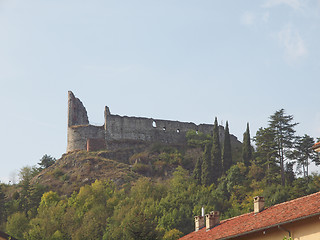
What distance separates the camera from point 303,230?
1002 inches

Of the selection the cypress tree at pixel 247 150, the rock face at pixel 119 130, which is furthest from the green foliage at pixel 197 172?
the rock face at pixel 119 130

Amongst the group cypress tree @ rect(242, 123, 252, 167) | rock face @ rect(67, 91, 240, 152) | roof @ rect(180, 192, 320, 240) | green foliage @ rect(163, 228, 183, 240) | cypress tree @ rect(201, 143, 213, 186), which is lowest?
roof @ rect(180, 192, 320, 240)

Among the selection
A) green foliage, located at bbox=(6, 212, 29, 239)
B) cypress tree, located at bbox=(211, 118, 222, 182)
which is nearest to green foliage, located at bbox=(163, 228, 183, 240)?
cypress tree, located at bbox=(211, 118, 222, 182)

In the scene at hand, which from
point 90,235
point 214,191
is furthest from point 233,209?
point 90,235

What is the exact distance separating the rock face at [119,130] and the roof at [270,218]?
6713 cm

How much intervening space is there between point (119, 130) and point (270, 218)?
2898 inches

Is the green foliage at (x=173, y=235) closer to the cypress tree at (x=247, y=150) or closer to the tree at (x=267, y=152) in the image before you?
the tree at (x=267, y=152)

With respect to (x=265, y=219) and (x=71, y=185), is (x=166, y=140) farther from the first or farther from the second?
Answer: (x=265, y=219)

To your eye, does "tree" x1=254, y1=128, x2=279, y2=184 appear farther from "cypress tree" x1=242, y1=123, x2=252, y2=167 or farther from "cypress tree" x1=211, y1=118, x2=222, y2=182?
"cypress tree" x1=211, y1=118, x2=222, y2=182

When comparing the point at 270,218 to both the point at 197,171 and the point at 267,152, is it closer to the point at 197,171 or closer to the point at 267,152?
the point at 267,152

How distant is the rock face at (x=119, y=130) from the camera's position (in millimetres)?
99625

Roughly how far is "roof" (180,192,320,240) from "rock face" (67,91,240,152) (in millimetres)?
67130

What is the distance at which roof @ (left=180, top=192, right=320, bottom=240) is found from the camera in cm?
2594

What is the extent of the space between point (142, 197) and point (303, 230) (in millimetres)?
59382
